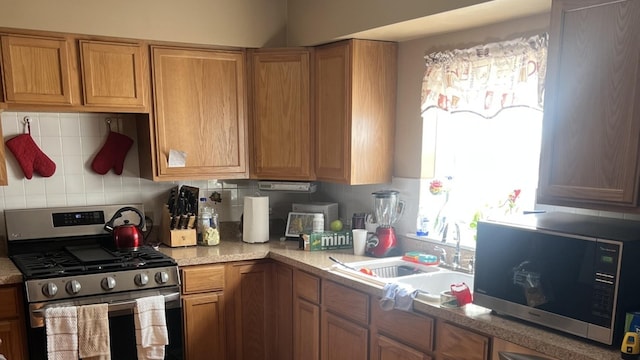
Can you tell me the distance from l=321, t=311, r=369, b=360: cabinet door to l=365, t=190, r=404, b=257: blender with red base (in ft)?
1.45

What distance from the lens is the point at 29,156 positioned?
8.97ft

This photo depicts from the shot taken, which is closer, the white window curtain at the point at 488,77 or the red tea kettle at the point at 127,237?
the white window curtain at the point at 488,77

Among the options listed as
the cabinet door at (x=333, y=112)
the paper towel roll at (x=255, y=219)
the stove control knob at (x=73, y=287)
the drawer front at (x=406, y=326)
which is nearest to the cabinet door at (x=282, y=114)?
the cabinet door at (x=333, y=112)

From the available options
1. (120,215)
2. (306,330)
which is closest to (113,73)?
(120,215)

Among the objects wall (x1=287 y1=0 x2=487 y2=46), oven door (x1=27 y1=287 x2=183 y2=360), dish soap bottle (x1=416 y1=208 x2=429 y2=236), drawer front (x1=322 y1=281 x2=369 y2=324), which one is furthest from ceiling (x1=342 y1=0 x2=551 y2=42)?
oven door (x1=27 y1=287 x2=183 y2=360)

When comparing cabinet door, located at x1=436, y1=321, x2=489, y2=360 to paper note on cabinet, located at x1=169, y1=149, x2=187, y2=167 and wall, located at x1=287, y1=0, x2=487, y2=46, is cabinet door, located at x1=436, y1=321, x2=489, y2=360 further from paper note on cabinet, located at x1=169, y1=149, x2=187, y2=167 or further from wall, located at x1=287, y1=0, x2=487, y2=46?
paper note on cabinet, located at x1=169, y1=149, x2=187, y2=167

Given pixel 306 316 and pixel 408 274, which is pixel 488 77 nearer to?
pixel 408 274

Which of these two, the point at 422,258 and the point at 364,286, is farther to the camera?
the point at 422,258

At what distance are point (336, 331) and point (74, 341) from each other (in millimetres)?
1246

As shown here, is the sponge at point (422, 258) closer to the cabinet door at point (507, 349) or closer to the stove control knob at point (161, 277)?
the cabinet door at point (507, 349)

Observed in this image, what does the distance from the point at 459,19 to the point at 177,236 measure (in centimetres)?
196

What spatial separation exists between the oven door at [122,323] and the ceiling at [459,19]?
5.67 ft

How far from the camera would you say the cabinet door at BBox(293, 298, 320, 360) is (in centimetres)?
258

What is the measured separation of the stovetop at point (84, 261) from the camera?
2350 mm
